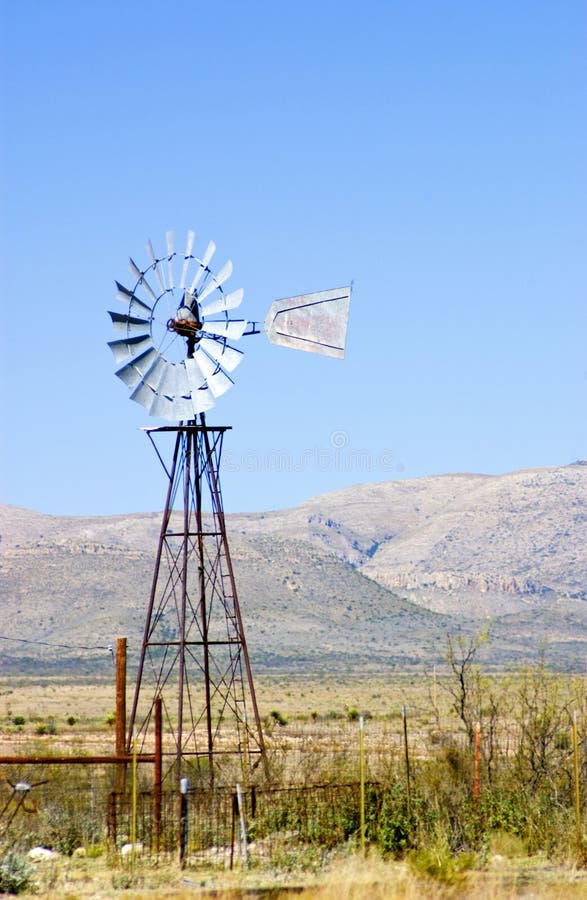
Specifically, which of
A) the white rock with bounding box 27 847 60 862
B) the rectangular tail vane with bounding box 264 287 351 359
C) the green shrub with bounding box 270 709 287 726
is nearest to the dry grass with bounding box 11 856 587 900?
the white rock with bounding box 27 847 60 862

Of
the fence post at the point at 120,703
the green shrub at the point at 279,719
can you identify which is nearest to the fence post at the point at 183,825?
the fence post at the point at 120,703

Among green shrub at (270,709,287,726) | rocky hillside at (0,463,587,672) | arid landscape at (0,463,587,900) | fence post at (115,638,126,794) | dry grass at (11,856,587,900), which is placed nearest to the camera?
dry grass at (11,856,587,900)

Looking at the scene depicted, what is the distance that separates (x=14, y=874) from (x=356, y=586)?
11037 cm

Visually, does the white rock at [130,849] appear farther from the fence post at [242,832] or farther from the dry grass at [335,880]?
the fence post at [242,832]

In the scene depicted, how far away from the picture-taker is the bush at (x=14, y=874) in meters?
16.6

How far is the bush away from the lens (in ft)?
54.4

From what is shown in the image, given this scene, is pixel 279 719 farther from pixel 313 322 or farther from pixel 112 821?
pixel 112 821

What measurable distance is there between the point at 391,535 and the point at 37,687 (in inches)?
4770

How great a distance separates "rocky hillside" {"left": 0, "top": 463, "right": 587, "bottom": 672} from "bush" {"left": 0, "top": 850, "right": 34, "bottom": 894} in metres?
56.0

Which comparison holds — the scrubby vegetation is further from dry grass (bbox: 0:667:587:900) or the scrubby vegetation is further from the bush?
dry grass (bbox: 0:667:587:900)

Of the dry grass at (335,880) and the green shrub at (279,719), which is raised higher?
the green shrub at (279,719)

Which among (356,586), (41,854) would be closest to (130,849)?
(41,854)

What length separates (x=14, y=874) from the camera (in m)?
16.8

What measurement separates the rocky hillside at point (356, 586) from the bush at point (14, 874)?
56.0m
